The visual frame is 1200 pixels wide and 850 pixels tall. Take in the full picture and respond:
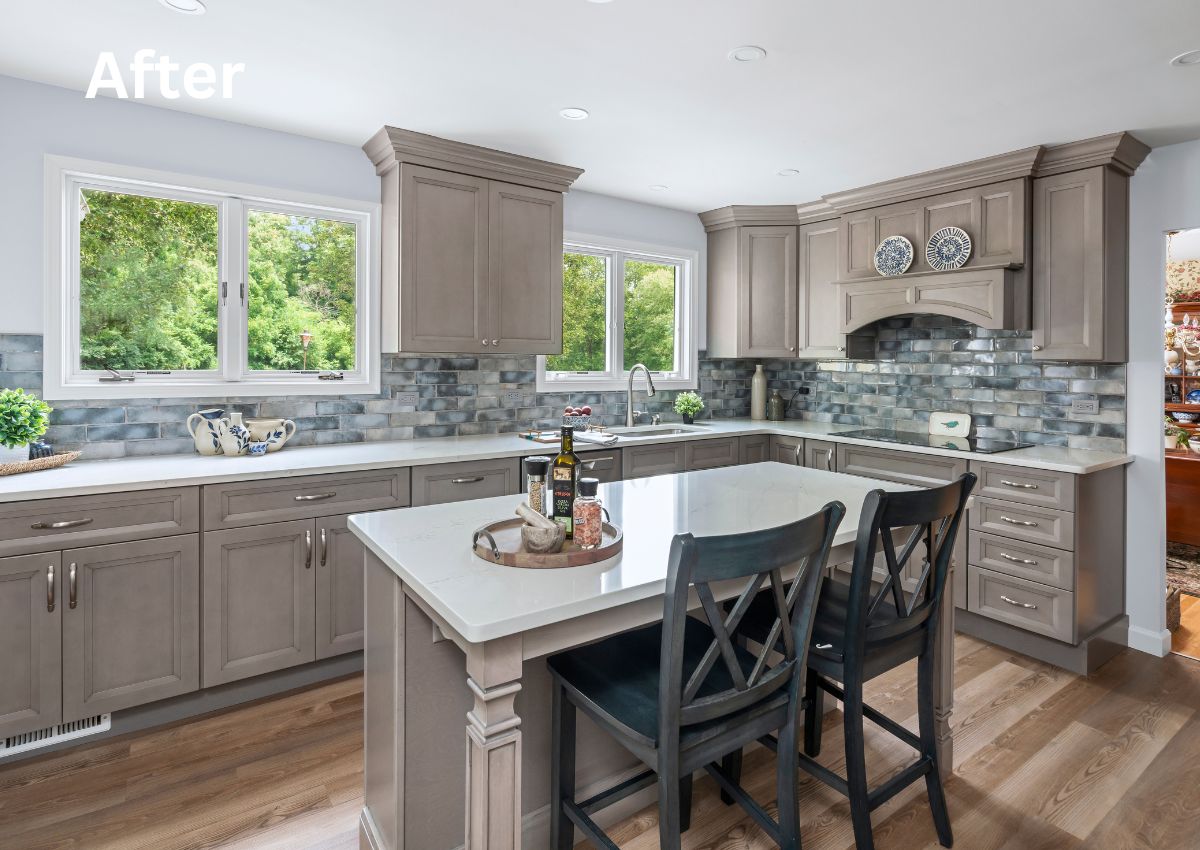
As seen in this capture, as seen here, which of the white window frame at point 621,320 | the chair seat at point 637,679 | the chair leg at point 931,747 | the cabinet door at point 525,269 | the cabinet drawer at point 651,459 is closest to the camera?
the chair seat at point 637,679

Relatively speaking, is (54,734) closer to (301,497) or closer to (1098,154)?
(301,497)

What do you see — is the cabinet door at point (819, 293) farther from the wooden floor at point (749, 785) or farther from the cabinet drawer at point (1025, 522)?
the wooden floor at point (749, 785)

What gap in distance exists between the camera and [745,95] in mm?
2781

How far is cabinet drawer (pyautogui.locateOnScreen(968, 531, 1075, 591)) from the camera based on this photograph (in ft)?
10.1

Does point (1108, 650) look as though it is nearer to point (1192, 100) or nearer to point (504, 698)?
point (1192, 100)

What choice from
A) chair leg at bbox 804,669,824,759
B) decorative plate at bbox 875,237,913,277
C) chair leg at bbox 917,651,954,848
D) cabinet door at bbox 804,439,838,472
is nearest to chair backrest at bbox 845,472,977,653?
chair leg at bbox 917,651,954,848

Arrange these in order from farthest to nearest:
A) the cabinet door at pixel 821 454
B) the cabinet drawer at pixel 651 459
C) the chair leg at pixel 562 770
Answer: the cabinet door at pixel 821 454 → the cabinet drawer at pixel 651 459 → the chair leg at pixel 562 770

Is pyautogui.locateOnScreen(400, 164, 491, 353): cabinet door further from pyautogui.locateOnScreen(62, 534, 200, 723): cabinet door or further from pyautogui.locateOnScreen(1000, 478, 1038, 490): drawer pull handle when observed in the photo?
pyautogui.locateOnScreen(1000, 478, 1038, 490): drawer pull handle

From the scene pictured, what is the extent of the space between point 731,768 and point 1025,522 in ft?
6.83

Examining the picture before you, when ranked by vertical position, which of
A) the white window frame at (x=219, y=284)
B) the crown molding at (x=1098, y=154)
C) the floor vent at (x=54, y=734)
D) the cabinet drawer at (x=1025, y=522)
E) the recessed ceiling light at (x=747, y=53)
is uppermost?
the recessed ceiling light at (x=747, y=53)

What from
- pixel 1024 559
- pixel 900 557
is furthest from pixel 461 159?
pixel 1024 559

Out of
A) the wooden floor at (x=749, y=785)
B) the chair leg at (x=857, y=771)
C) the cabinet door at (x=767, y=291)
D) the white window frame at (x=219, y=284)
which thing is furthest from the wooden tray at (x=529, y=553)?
the cabinet door at (x=767, y=291)

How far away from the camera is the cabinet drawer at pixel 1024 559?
10.1ft

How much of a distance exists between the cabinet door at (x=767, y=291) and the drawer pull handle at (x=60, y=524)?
386 centimetres
